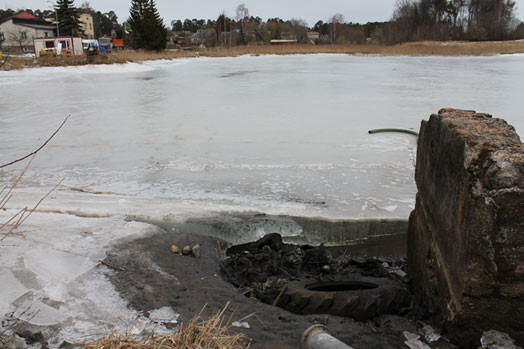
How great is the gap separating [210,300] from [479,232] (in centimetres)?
160

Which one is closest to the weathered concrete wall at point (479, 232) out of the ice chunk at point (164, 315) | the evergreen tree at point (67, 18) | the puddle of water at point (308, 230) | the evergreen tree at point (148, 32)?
the puddle of water at point (308, 230)

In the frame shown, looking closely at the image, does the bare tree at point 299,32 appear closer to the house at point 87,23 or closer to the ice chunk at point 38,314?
the house at point 87,23

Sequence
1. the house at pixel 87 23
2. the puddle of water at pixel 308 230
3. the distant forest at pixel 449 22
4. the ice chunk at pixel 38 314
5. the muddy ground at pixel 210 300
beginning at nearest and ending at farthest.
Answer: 1. the ice chunk at pixel 38 314
2. the muddy ground at pixel 210 300
3. the puddle of water at pixel 308 230
4. the distant forest at pixel 449 22
5. the house at pixel 87 23

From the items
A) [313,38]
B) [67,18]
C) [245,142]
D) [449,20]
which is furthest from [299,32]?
[245,142]

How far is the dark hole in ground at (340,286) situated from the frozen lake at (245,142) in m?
1.03

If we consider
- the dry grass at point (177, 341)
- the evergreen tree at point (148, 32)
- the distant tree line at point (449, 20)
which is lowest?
the dry grass at point (177, 341)

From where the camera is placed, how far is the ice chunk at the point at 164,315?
2.38 meters

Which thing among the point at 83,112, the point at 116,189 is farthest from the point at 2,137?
the point at 116,189

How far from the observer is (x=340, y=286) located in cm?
314

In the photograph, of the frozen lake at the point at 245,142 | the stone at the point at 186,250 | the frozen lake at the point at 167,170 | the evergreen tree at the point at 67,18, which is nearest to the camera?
the frozen lake at the point at 167,170

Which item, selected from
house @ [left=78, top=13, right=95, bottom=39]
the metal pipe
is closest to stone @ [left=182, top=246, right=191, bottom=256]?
the metal pipe

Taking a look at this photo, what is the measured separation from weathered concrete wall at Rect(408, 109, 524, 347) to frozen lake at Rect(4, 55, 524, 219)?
172 centimetres

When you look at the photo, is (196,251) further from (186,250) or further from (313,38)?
(313,38)

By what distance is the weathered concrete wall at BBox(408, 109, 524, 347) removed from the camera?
1.91m
